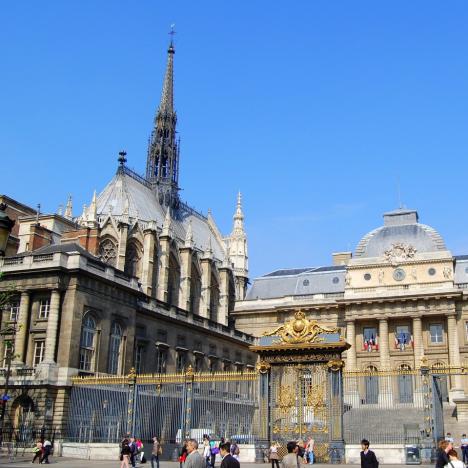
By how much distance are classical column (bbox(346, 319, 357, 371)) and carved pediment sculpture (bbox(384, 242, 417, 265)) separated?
5543 mm

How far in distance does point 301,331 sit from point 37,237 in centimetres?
2000

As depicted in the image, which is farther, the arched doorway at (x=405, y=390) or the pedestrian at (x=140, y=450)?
the arched doorway at (x=405, y=390)

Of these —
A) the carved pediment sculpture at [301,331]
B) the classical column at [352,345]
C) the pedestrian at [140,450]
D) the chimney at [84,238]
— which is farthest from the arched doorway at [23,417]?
the classical column at [352,345]

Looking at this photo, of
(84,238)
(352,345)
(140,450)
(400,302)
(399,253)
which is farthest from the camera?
(399,253)

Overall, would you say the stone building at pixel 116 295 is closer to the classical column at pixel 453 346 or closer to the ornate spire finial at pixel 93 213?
the ornate spire finial at pixel 93 213

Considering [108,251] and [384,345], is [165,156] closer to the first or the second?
[108,251]

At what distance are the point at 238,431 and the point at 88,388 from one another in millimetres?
7040

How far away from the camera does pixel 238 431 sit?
85.7 feet

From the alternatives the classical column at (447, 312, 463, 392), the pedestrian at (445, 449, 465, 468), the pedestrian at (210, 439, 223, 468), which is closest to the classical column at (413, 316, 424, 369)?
the classical column at (447, 312, 463, 392)

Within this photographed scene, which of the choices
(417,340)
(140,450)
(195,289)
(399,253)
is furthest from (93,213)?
(140,450)

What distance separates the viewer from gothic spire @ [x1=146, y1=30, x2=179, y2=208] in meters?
69.4

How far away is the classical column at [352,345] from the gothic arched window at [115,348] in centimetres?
2181

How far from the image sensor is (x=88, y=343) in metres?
32.5

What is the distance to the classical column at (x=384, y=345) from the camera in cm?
4991
